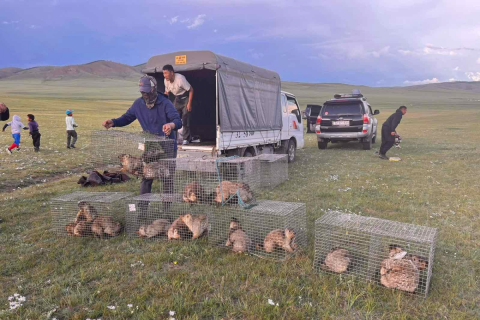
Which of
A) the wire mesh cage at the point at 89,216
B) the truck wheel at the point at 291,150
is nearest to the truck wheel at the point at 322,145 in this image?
the truck wheel at the point at 291,150

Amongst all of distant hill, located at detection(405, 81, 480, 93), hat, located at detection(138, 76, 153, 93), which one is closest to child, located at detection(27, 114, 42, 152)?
hat, located at detection(138, 76, 153, 93)

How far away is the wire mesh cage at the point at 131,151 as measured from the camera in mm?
5359

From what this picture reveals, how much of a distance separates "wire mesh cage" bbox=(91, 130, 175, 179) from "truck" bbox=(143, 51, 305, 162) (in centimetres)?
304

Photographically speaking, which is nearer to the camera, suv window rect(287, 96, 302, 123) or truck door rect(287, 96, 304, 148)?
truck door rect(287, 96, 304, 148)

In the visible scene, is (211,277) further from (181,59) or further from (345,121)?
(345,121)

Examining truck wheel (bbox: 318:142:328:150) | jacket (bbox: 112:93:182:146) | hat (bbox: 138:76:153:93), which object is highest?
hat (bbox: 138:76:153:93)

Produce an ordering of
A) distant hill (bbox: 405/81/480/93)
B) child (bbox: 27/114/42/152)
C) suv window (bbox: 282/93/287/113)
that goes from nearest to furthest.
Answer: suv window (bbox: 282/93/287/113)
child (bbox: 27/114/42/152)
distant hill (bbox: 405/81/480/93)

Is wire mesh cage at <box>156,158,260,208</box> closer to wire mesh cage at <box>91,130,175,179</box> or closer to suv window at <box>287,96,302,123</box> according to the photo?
wire mesh cage at <box>91,130,175,179</box>

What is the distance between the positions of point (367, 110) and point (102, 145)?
1312cm

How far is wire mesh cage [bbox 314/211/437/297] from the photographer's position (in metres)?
3.69

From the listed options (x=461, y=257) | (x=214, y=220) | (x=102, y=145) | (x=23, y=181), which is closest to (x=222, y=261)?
(x=214, y=220)

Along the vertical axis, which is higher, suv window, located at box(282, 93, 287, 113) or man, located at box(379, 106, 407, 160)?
suv window, located at box(282, 93, 287, 113)

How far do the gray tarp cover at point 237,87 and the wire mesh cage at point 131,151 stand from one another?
3204mm

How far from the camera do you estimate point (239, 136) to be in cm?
948
